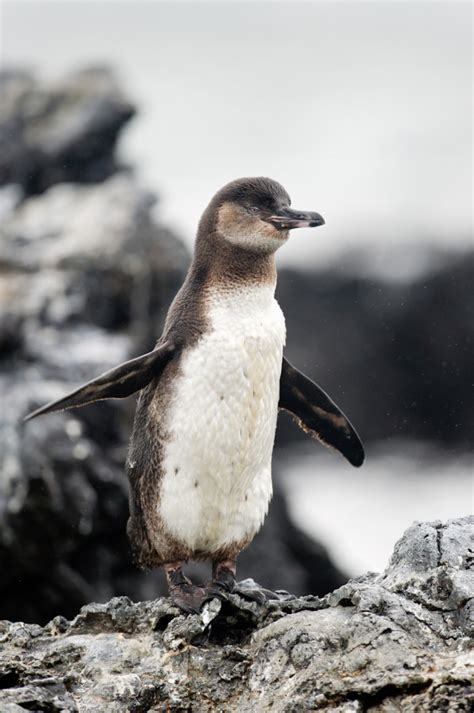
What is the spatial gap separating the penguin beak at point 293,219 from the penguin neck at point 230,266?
0.14 metres

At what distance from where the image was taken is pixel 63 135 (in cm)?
1020

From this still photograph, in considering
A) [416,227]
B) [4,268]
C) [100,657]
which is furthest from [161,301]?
[100,657]

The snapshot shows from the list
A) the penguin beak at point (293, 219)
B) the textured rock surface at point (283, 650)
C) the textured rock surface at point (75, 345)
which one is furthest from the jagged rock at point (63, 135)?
the textured rock surface at point (283, 650)

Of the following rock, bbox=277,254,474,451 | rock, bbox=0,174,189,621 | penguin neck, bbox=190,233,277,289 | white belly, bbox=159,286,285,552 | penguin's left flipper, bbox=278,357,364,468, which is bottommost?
white belly, bbox=159,286,285,552

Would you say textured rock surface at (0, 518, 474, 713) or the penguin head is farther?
the penguin head

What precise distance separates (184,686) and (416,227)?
10395 mm

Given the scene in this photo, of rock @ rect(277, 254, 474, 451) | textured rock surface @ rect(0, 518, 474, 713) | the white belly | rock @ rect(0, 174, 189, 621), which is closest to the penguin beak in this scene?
the white belly

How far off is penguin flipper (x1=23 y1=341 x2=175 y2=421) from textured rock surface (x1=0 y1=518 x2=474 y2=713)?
0.74 m

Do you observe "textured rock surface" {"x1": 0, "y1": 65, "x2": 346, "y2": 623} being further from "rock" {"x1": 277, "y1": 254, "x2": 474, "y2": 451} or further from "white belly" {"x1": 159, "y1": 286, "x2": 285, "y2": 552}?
"white belly" {"x1": 159, "y1": 286, "x2": 285, "y2": 552}

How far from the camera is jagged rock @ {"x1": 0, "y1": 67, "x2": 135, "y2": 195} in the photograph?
10125 millimetres

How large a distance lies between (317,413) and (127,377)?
0.90 metres

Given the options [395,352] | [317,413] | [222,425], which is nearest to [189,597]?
[222,425]

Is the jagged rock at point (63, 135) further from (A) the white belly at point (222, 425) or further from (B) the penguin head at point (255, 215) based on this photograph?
(A) the white belly at point (222, 425)

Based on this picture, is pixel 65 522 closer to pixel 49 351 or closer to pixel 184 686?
pixel 49 351
